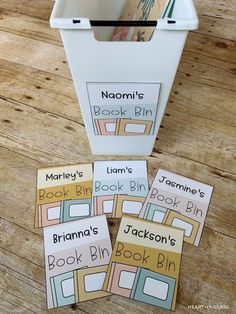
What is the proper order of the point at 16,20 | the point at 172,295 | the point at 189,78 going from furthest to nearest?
the point at 16,20
the point at 189,78
the point at 172,295

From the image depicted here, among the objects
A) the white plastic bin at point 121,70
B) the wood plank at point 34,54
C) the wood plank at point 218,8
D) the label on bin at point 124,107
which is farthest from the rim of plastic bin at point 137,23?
the wood plank at point 218,8

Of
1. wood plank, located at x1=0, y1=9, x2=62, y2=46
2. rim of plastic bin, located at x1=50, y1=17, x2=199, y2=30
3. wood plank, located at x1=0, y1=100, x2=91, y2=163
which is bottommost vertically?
wood plank, located at x1=0, y1=100, x2=91, y2=163

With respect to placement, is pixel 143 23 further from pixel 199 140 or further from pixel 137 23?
pixel 199 140

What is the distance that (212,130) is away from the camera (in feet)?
2.85

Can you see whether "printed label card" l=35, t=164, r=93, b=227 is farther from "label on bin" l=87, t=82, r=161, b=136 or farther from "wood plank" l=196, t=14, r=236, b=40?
"wood plank" l=196, t=14, r=236, b=40

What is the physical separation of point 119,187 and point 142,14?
0.44 metres

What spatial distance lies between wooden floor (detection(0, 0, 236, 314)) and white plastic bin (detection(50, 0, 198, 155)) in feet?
0.52

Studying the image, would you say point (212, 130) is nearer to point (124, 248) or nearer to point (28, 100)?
point (124, 248)

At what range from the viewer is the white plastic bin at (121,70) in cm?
51

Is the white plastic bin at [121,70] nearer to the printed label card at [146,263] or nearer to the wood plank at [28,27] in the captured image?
the printed label card at [146,263]

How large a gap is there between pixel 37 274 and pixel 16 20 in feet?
3.29

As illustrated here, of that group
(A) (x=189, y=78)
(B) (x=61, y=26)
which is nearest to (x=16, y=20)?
(A) (x=189, y=78)

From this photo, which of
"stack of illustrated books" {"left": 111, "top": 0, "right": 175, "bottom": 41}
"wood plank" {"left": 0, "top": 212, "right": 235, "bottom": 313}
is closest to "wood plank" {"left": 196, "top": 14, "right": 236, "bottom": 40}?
"stack of illustrated books" {"left": 111, "top": 0, "right": 175, "bottom": 41}

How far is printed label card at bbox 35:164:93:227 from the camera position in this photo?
72 cm
